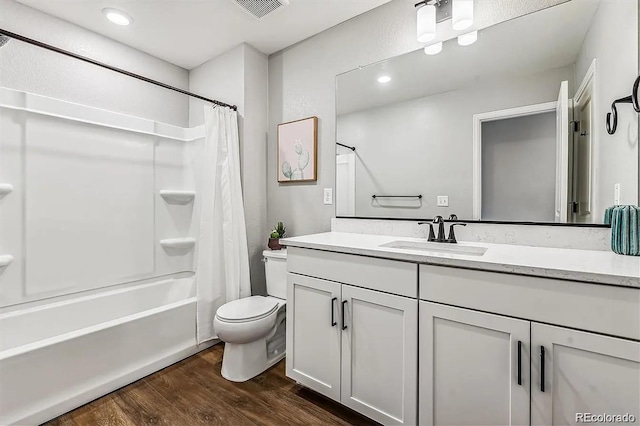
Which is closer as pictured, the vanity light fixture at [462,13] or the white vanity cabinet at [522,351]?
the white vanity cabinet at [522,351]

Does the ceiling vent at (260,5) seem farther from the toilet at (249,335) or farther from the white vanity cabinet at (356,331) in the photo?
the toilet at (249,335)

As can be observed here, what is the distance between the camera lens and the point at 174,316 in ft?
6.66

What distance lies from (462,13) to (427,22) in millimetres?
189

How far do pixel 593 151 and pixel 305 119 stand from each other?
5.72 feet

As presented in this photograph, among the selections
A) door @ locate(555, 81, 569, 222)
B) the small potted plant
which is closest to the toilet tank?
the small potted plant

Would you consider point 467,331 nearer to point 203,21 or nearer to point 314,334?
point 314,334

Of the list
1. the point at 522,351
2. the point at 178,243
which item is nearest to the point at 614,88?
the point at 522,351

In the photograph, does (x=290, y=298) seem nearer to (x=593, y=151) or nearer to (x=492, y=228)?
(x=492, y=228)

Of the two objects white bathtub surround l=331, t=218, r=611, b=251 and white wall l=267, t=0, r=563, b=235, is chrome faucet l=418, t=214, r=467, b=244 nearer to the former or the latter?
white bathtub surround l=331, t=218, r=611, b=251

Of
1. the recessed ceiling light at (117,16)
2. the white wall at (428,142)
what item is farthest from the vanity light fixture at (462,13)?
the recessed ceiling light at (117,16)

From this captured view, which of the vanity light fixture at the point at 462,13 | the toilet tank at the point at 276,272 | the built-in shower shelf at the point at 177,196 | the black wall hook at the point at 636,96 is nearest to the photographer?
the black wall hook at the point at 636,96

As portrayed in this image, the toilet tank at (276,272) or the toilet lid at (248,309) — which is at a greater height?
the toilet tank at (276,272)

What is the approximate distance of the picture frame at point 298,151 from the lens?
2281 mm

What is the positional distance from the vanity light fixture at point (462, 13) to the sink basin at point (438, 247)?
125 centimetres
